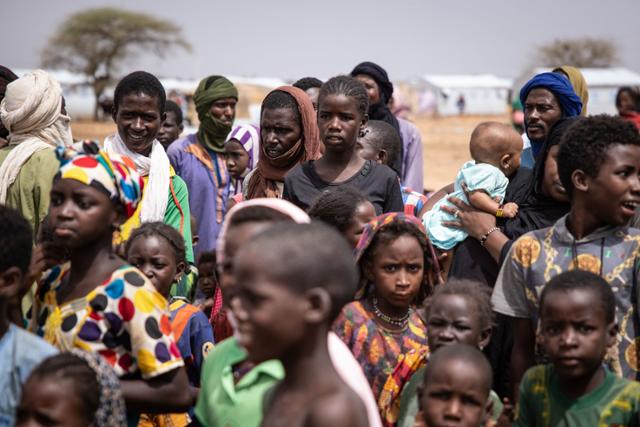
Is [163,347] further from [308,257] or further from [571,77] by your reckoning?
[571,77]

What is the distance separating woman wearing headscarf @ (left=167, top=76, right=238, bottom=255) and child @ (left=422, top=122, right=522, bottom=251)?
256 cm

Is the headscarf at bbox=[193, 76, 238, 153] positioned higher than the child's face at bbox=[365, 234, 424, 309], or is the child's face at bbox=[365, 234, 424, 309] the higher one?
the headscarf at bbox=[193, 76, 238, 153]

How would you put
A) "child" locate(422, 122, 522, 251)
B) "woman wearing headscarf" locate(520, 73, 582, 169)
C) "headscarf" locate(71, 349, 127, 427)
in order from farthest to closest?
"woman wearing headscarf" locate(520, 73, 582, 169)
"child" locate(422, 122, 522, 251)
"headscarf" locate(71, 349, 127, 427)

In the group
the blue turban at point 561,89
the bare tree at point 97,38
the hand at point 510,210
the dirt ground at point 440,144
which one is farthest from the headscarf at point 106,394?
the bare tree at point 97,38

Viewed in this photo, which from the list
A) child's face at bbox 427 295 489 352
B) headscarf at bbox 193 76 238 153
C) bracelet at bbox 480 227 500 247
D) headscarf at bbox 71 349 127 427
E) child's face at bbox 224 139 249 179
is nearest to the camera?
headscarf at bbox 71 349 127 427

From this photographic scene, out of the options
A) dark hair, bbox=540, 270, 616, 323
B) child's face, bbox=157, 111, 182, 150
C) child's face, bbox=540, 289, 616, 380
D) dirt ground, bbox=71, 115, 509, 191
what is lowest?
dirt ground, bbox=71, 115, 509, 191

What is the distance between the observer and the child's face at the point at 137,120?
5.82 m

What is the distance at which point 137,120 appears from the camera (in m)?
5.83

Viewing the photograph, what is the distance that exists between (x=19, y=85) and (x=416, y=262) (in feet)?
8.34

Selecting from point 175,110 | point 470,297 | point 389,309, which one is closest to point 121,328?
point 389,309

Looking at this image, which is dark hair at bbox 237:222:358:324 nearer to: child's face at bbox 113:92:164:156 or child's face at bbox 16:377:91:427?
child's face at bbox 16:377:91:427

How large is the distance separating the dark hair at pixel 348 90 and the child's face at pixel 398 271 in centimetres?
154

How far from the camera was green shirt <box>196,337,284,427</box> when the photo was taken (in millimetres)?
3115

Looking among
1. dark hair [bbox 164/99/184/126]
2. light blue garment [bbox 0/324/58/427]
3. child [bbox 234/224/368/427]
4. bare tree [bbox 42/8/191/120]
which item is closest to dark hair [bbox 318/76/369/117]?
light blue garment [bbox 0/324/58/427]
